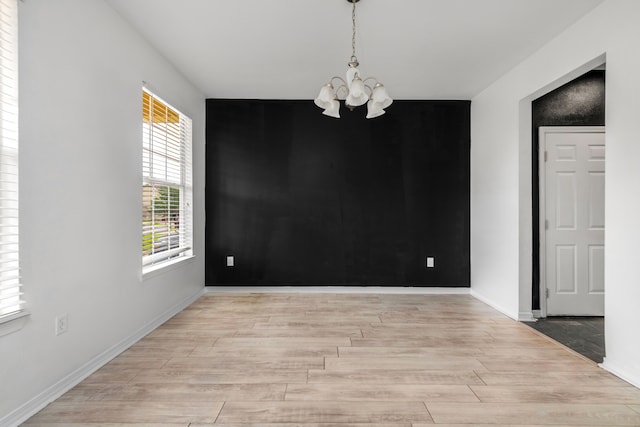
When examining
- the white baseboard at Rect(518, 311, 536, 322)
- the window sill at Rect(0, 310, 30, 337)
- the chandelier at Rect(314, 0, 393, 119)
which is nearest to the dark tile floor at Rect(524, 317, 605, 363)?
the white baseboard at Rect(518, 311, 536, 322)

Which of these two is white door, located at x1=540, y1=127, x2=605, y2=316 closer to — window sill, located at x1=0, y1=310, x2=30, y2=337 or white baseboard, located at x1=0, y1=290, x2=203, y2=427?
white baseboard, located at x1=0, y1=290, x2=203, y2=427

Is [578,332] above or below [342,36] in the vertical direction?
below

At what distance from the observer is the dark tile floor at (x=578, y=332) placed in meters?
2.94

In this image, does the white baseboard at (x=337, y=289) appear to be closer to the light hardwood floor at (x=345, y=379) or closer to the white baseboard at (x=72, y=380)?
the light hardwood floor at (x=345, y=379)

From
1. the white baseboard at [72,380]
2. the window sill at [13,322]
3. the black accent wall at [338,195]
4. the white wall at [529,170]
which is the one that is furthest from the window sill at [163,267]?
the white wall at [529,170]

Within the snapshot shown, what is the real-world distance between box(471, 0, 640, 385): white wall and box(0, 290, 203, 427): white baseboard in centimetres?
363

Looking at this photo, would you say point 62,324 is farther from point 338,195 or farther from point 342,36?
point 338,195

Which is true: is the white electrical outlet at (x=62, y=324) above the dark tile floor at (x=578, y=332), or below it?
above

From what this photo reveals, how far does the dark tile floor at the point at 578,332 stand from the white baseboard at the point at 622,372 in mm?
186

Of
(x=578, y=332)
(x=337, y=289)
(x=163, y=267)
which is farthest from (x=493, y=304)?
(x=163, y=267)

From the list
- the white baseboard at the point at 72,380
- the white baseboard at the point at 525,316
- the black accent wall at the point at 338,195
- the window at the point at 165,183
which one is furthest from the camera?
the black accent wall at the point at 338,195

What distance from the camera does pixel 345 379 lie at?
238 centimetres

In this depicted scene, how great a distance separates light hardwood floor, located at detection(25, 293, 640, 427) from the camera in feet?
6.42

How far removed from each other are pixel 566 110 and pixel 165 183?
A: 4.44 m
